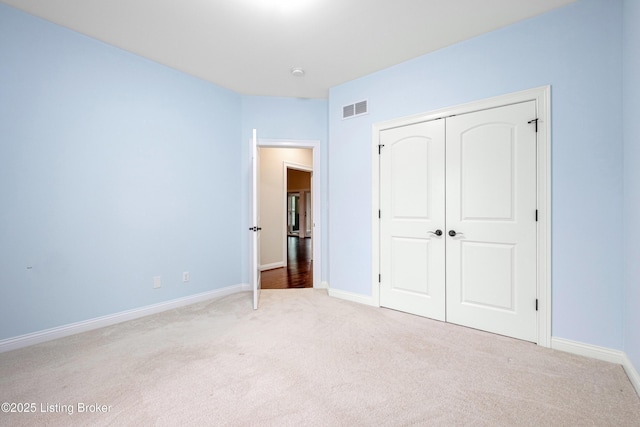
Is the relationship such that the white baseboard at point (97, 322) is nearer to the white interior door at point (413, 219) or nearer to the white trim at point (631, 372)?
the white interior door at point (413, 219)

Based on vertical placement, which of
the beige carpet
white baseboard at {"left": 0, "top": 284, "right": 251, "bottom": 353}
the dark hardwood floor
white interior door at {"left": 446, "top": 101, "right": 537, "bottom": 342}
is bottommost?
the dark hardwood floor

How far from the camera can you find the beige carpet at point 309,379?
1.56 m

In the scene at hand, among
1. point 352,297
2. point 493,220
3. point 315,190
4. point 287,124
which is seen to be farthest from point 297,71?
point 352,297

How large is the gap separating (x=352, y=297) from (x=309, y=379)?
180cm

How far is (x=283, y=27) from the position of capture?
260 centimetres

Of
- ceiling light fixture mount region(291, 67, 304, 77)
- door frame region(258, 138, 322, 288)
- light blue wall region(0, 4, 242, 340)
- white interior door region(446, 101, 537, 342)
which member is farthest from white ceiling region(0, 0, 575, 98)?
door frame region(258, 138, 322, 288)

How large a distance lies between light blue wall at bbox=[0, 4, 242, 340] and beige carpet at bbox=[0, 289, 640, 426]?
1.68 ft

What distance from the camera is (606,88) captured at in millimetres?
2148

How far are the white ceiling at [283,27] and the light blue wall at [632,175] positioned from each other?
621mm

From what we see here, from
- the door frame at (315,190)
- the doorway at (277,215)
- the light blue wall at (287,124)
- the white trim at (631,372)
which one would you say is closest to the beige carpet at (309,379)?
the white trim at (631,372)

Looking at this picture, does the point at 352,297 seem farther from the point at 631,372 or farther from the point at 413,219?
the point at 631,372

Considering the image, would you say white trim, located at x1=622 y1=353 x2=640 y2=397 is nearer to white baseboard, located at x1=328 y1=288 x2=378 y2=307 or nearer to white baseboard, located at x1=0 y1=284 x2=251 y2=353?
white baseboard, located at x1=328 y1=288 x2=378 y2=307

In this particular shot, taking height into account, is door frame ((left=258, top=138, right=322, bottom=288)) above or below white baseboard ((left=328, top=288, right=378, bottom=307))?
above

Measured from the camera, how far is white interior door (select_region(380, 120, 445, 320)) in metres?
2.96
